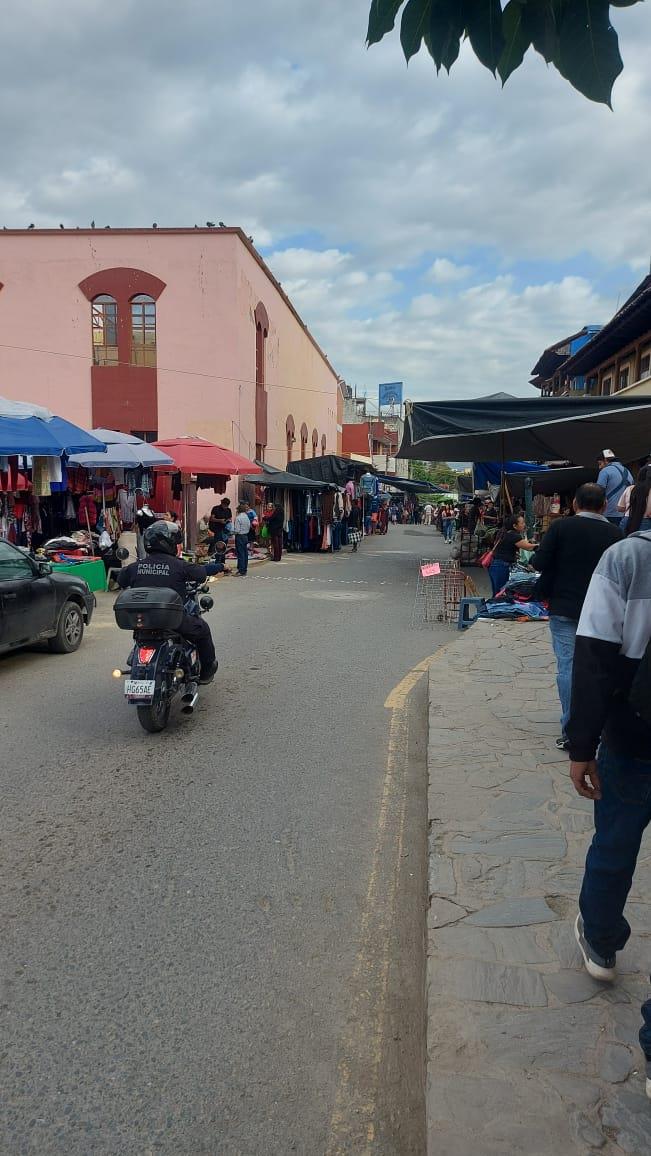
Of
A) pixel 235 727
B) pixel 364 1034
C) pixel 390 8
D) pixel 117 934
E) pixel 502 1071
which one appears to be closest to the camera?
pixel 390 8

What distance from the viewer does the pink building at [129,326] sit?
2259cm

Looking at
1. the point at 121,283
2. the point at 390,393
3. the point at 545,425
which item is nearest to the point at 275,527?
the point at 121,283

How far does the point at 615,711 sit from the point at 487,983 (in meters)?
1.17

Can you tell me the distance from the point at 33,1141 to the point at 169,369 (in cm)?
2247

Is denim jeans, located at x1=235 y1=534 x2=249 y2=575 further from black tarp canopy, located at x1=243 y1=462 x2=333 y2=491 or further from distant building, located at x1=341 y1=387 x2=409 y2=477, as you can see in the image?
distant building, located at x1=341 y1=387 x2=409 y2=477

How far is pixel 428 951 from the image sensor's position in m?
3.03

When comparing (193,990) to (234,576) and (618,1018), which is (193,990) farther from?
(234,576)

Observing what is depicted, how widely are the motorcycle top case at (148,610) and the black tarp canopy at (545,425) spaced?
596 cm

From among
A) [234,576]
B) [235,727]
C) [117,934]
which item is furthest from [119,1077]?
[234,576]

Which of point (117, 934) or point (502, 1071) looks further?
point (117, 934)

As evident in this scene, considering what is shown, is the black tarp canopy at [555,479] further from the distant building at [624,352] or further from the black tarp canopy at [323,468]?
the black tarp canopy at [323,468]

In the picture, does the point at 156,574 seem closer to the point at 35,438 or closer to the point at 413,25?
the point at 413,25

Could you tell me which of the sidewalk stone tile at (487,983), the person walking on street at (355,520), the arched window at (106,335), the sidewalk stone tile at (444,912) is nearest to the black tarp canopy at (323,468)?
the person walking on street at (355,520)

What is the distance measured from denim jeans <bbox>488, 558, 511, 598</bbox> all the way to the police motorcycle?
5.97 m
